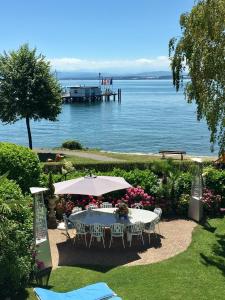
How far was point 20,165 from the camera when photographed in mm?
15703

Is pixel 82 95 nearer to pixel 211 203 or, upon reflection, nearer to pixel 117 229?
pixel 211 203

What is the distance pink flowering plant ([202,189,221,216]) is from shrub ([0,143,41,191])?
6.85m

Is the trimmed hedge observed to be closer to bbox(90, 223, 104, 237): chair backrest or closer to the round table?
the round table

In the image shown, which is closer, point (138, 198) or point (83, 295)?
point (83, 295)

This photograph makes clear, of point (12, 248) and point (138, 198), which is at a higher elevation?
point (12, 248)

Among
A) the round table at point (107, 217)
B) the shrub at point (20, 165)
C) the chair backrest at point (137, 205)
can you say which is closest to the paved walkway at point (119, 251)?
the round table at point (107, 217)

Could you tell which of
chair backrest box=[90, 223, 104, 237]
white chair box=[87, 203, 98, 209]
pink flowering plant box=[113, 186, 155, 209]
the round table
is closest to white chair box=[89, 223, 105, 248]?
chair backrest box=[90, 223, 104, 237]

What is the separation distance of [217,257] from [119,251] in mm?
3081

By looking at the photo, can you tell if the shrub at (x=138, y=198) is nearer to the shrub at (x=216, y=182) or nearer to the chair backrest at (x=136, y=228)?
the shrub at (x=216, y=182)

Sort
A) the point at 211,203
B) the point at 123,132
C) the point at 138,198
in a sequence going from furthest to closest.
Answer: the point at 123,132 → the point at 211,203 → the point at 138,198

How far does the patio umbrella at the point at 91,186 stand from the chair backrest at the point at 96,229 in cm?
108

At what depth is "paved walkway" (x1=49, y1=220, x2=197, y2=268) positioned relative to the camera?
14.0 m

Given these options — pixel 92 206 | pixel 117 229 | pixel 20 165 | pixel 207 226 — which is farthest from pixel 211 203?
pixel 20 165

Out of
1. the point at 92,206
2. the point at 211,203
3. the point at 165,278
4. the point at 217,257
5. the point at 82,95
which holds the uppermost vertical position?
the point at 92,206
